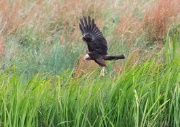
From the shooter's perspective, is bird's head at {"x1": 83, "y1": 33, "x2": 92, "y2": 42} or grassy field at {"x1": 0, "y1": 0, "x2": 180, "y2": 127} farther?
bird's head at {"x1": 83, "y1": 33, "x2": 92, "y2": 42}

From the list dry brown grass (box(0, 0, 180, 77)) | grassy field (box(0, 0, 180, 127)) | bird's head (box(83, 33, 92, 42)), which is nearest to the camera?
grassy field (box(0, 0, 180, 127))

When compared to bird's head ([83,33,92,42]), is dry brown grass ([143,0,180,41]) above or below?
above

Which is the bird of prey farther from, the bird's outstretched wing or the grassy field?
the grassy field

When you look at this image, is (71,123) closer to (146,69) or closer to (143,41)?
(146,69)

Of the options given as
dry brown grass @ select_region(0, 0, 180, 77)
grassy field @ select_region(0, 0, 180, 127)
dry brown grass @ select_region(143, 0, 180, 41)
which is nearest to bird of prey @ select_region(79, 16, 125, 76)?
grassy field @ select_region(0, 0, 180, 127)

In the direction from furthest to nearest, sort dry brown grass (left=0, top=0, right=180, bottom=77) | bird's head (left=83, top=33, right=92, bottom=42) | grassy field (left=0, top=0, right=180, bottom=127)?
dry brown grass (left=0, top=0, right=180, bottom=77)
bird's head (left=83, top=33, right=92, bottom=42)
grassy field (left=0, top=0, right=180, bottom=127)

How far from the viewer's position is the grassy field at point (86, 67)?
15.7 feet

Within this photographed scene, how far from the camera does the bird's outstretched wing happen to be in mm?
6309

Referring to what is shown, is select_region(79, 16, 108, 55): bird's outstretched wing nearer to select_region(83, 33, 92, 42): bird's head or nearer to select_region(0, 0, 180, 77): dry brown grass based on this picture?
select_region(83, 33, 92, 42): bird's head

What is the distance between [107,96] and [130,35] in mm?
2631

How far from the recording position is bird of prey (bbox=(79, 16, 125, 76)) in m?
6.24

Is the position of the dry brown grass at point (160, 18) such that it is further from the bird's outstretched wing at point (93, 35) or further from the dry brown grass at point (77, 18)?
the bird's outstretched wing at point (93, 35)

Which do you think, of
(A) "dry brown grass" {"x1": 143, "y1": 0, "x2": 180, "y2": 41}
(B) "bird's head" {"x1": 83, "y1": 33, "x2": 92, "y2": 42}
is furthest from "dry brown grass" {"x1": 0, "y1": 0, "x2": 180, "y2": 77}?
(B) "bird's head" {"x1": 83, "y1": 33, "x2": 92, "y2": 42}

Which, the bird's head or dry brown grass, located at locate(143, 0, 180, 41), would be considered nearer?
the bird's head
